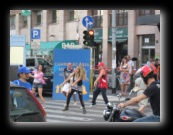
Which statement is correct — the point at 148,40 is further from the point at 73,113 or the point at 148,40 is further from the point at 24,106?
the point at 24,106

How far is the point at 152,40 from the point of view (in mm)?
26250

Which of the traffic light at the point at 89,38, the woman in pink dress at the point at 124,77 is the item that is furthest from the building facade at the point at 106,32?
A: the woman in pink dress at the point at 124,77

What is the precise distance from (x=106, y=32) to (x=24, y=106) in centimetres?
2565

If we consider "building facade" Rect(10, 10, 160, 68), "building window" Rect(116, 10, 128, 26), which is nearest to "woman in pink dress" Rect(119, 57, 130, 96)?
"building facade" Rect(10, 10, 160, 68)

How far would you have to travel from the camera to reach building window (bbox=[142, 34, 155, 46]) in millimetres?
26163

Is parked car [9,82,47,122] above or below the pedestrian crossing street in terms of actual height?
above

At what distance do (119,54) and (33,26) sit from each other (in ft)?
37.0

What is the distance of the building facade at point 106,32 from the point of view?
85.0 feet

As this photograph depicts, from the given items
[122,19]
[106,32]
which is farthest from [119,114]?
[106,32]

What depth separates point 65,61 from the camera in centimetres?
1595

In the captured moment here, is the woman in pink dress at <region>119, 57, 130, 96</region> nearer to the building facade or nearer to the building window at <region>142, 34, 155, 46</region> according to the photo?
the building facade
